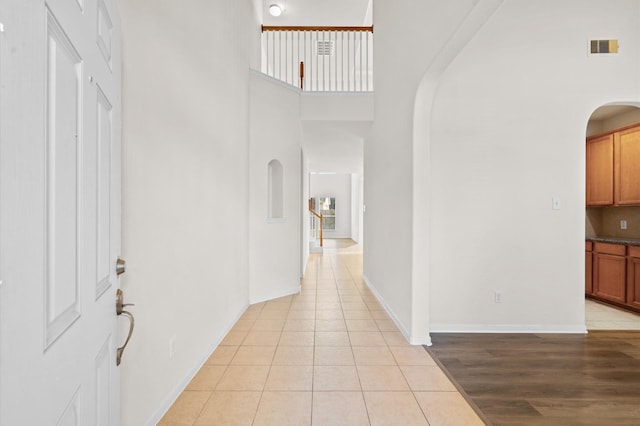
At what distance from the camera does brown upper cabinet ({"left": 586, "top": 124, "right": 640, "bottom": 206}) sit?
153 inches

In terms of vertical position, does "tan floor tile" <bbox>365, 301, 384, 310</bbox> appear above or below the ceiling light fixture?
below

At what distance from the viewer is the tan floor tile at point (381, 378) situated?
2174mm

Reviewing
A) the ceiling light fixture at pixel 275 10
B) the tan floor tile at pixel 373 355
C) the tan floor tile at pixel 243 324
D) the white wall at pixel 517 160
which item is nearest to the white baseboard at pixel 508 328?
Result: the white wall at pixel 517 160

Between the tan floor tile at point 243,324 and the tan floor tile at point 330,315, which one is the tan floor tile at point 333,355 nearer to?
the tan floor tile at point 330,315

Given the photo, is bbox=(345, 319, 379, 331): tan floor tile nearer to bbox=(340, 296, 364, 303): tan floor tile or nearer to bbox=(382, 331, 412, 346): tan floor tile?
bbox=(382, 331, 412, 346): tan floor tile

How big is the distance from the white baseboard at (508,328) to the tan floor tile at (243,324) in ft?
6.35

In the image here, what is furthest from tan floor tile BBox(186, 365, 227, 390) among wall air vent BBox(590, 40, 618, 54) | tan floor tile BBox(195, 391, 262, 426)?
wall air vent BBox(590, 40, 618, 54)

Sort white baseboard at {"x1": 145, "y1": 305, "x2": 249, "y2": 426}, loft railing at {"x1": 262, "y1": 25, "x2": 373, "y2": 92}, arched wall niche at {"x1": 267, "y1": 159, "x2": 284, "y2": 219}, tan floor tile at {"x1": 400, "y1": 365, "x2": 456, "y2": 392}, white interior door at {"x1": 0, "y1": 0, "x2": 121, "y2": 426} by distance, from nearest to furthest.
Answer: white interior door at {"x1": 0, "y1": 0, "x2": 121, "y2": 426} → white baseboard at {"x1": 145, "y1": 305, "x2": 249, "y2": 426} → tan floor tile at {"x1": 400, "y1": 365, "x2": 456, "y2": 392} → arched wall niche at {"x1": 267, "y1": 159, "x2": 284, "y2": 219} → loft railing at {"x1": 262, "y1": 25, "x2": 373, "y2": 92}

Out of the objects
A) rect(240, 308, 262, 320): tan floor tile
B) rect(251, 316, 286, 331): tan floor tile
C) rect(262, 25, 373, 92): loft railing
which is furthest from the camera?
rect(262, 25, 373, 92): loft railing

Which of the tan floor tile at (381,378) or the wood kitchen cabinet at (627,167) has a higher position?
the wood kitchen cabinet at (627,167)

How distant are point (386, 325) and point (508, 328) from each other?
1230 millimetres

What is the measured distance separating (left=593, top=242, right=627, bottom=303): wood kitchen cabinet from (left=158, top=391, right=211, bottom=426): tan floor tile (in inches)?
192

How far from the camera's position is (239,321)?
3471mm

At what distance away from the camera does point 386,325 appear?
11.0 feet
